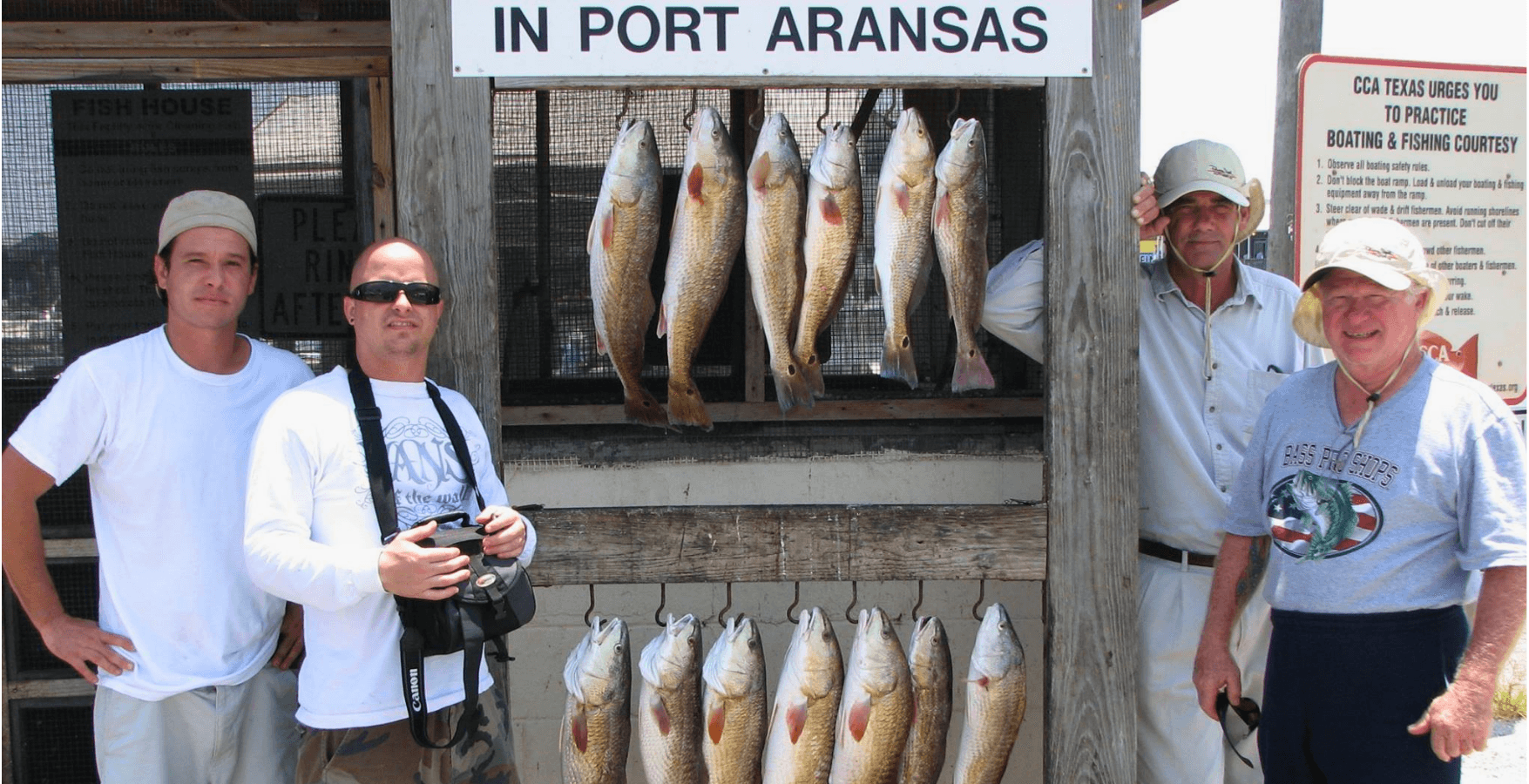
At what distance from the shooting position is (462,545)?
2.11 metres

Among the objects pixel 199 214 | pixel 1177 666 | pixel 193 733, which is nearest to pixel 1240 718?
pixel 1177 666

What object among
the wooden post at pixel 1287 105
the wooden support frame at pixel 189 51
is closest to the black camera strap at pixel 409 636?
the wooden support frame at pixel 189 51

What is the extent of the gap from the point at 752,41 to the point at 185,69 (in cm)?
211

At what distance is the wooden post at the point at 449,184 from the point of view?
250 centimetres

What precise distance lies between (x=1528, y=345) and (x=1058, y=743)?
92.3 inches

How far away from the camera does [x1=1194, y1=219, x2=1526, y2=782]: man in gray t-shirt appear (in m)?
2.18

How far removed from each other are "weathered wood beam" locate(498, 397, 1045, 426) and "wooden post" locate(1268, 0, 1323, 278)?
1.34 m

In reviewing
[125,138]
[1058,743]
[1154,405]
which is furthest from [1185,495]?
[125,138]

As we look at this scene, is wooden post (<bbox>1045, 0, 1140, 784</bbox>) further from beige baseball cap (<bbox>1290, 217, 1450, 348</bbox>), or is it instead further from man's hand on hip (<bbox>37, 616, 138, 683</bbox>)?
man's hand on hip (<bbox>37, 616, 138, 683</bbox>)

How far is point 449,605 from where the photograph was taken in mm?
2088

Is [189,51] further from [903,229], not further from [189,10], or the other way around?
[903,229]

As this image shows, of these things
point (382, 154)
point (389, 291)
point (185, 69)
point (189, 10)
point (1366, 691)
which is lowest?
point (1366, 691)

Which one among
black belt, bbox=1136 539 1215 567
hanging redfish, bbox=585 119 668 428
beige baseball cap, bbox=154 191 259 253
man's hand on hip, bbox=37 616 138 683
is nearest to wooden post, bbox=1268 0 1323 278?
black belt, bbox=1136 539 1215 567

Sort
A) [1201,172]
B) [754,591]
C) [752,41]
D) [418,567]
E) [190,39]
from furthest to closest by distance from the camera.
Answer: [754,591] → [190,39] → [1201,172] → [752,41] → [418,567]
